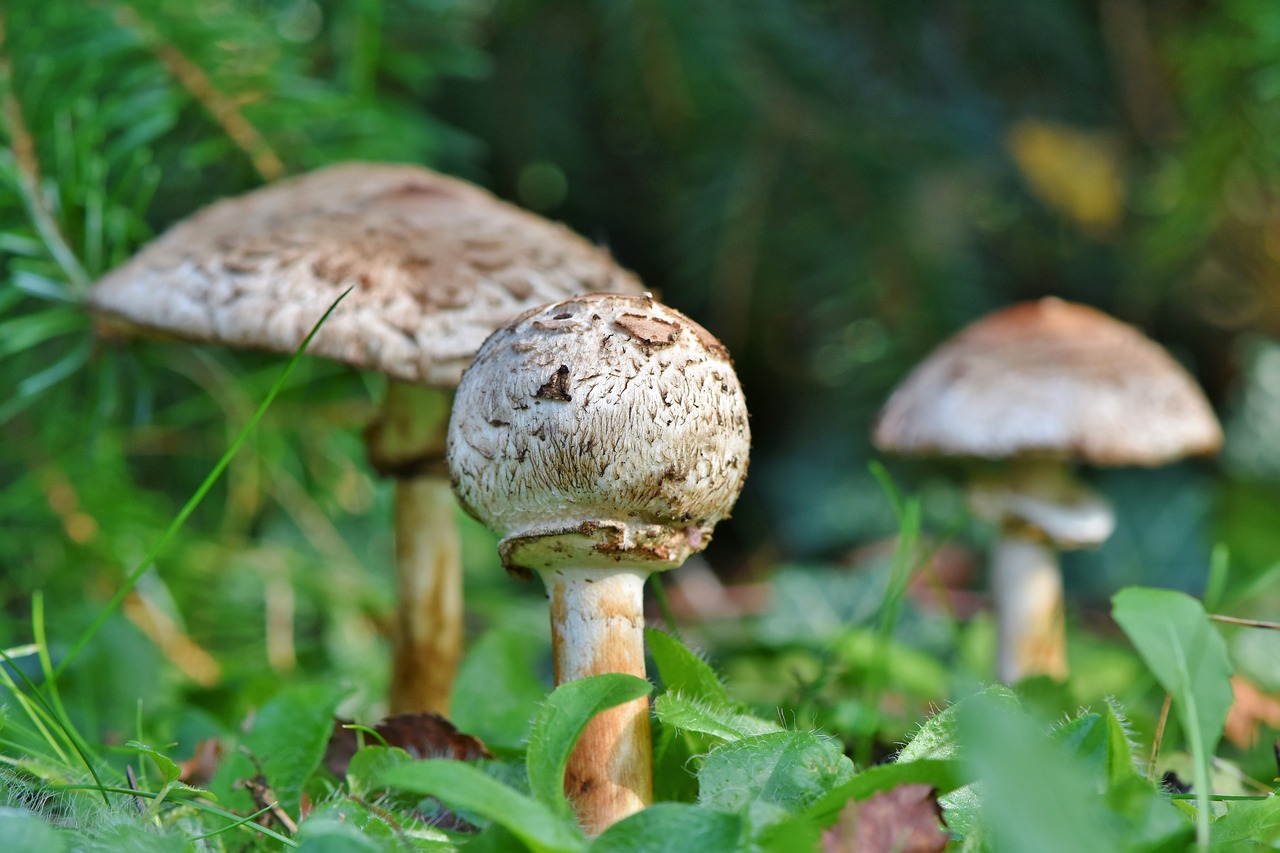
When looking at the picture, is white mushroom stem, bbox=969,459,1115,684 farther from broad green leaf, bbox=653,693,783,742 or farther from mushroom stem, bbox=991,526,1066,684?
broad green leaf, bbox=653,693,783,742

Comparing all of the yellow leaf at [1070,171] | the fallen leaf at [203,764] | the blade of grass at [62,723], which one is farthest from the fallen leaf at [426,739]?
the yellow leaf at [1070,171]

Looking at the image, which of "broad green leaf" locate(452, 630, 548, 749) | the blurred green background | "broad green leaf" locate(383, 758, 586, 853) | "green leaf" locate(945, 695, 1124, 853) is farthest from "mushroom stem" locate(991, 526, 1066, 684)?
"green leaf" locate(945, 695, 1124, 853)


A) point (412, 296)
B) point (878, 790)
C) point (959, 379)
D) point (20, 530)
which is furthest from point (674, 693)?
point (20, 530)

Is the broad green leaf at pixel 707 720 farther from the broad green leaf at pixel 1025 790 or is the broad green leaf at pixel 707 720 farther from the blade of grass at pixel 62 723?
the blade of grass at pixel 62 723

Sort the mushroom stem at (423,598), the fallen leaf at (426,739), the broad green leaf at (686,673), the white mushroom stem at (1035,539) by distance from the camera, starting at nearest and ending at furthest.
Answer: the broad green leaf at (686,673), the fallen leaf at (426,739), the mushroom stem at (423,598), the white mushroom stem at (1035,539)

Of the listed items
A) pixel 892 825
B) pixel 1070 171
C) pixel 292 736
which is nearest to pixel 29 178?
pixel 292 736

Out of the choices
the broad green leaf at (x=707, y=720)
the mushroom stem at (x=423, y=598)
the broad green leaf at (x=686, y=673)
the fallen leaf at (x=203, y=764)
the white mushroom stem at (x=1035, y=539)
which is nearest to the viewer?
the broad green leaf at (x=707, y=720)
